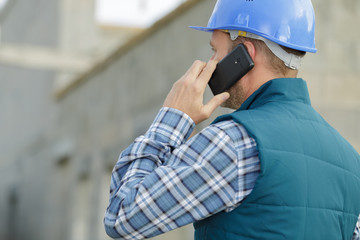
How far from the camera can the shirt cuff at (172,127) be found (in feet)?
7.32

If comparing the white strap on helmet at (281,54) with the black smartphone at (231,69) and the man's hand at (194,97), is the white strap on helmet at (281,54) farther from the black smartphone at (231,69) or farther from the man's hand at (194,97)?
the man's hand at (194,97)

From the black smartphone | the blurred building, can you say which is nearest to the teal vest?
the black smartphone

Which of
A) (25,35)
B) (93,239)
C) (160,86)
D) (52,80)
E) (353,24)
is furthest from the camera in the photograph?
(25,35)

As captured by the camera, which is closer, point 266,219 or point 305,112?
Result: point 266,219

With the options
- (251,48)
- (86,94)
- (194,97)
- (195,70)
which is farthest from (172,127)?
(86,94)

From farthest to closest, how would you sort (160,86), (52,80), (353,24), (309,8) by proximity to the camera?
(52,80)
(160,86)
(353,24)
(309,8)

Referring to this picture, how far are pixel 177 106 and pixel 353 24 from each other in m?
4.95

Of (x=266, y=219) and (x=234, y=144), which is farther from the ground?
(x=234, y=144)

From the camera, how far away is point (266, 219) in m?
2.08

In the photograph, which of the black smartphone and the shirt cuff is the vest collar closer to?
the black smartphone

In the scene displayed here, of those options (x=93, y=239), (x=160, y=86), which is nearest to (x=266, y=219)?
(x=160, y=86)

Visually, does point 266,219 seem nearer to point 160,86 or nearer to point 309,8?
point 309,8

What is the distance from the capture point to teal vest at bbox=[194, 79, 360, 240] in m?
2.08

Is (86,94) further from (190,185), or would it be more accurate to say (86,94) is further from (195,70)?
(190,185)
